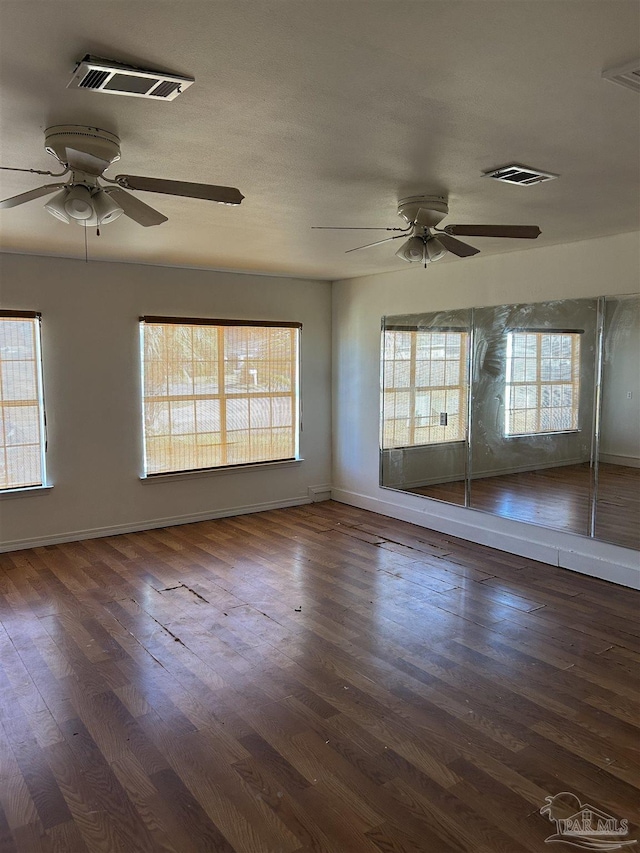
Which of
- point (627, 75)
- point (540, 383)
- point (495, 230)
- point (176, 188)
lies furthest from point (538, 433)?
point (176, 188)

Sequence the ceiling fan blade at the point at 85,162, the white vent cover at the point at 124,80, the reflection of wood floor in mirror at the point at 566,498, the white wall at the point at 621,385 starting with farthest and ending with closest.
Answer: the reflection of wood floor in mirror at the point at 566,498, the white wall at the point at 621,385, the ceiling fan blade at the point at 85,162, the white vent cover at the point at 124,80

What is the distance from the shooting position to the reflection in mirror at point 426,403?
5.78 m

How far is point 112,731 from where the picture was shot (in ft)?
9.09

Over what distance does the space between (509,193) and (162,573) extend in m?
3.65

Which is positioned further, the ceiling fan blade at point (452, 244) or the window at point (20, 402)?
the window at point (20, 402)

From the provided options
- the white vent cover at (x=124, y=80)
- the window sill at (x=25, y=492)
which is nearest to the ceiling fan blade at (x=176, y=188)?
the white vent cover at (x=124, y=80)

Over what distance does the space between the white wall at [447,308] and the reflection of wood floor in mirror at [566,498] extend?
0.09 meters

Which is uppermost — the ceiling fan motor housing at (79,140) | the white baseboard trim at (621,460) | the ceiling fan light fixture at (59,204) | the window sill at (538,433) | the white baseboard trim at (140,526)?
the ceiling fan motor housing at (79,140)

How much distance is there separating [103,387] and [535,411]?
388cm

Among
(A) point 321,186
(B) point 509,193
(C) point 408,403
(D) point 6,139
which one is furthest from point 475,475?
(D) point 6,139

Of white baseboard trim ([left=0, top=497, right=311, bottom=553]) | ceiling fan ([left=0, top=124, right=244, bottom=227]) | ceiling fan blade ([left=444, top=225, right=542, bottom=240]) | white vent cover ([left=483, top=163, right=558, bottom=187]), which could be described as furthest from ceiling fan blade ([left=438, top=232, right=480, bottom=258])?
white baseboard trim ([left=0, top=497, right=311, bottom=553])

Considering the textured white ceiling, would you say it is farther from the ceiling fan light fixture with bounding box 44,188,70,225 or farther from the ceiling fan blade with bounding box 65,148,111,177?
the ceiling fan light fixture with bounding box 44,188,70,225

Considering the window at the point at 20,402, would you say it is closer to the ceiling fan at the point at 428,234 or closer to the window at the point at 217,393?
the window at the point at 217,393

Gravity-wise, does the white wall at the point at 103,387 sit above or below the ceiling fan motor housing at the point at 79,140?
below
